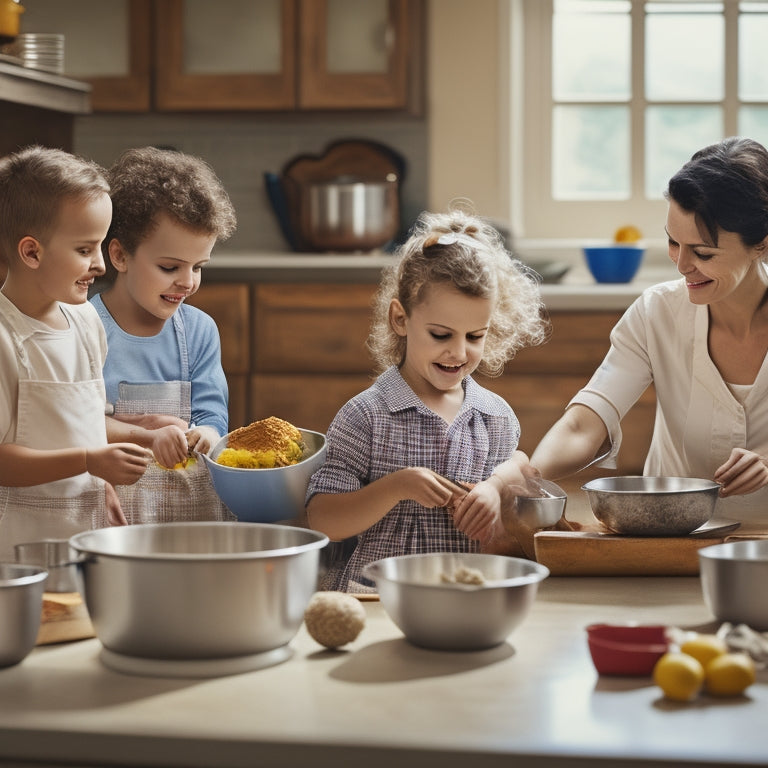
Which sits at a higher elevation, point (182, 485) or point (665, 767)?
point (182, 485)

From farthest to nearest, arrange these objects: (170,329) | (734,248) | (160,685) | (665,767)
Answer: (170,329), (734,248), (160,685), (665,767)

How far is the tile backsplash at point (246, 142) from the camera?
4082mm

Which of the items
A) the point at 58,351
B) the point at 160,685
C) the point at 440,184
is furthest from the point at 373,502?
the point at 440,184

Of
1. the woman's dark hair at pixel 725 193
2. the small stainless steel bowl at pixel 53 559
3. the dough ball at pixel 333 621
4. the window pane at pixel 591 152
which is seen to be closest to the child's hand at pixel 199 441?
the small stainless steel bowl at pixel 53 559

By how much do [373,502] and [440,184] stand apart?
2.64m

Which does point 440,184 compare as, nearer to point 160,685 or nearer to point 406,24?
point 406,24

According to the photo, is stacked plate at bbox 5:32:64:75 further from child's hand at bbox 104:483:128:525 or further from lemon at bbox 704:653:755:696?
lemon at bbox 704:653:755:696

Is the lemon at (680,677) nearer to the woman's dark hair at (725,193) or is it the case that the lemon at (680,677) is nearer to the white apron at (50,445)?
the white apron at (50,445)

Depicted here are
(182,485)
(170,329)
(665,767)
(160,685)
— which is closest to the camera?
(665,767)

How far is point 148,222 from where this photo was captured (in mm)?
1855

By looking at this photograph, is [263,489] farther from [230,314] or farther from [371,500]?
[230,314]

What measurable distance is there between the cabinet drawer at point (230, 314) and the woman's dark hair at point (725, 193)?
1.97 m

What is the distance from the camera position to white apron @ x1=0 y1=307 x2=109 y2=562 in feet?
5.01

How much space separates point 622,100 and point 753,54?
0.48 metres
